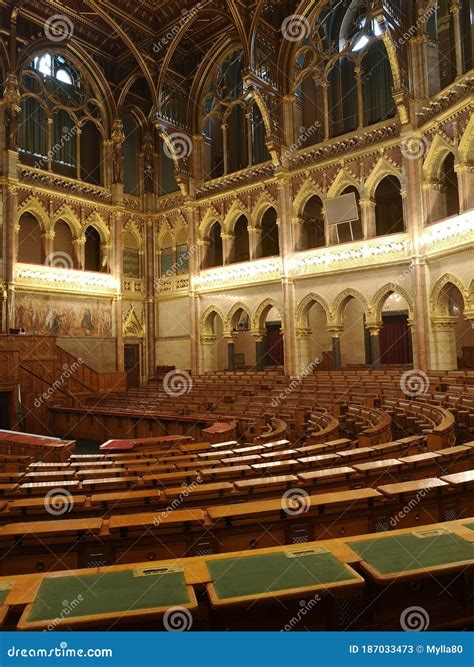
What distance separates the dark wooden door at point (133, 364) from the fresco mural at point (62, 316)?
1.53 metres

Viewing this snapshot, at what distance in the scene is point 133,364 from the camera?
22578mm

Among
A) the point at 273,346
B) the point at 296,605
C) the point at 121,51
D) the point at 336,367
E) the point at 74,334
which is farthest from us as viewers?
the point at 273,346

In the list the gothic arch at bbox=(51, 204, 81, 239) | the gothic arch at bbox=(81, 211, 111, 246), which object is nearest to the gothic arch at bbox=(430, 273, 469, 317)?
the gothic arch at bbox=(81, 211, 111, 246)

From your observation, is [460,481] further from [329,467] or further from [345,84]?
[345,84]

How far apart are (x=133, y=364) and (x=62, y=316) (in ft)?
13.7

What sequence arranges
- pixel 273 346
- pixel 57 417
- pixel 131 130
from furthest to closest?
pixel 273 346, pixel 131 130, pixel 57 417

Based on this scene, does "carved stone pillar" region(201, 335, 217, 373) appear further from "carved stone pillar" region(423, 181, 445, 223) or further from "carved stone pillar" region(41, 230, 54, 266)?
"carved stone pillar" region(423, 181, 445, 223)

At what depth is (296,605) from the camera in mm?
Answer: 2506

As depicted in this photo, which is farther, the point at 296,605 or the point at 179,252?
the point at 179,252

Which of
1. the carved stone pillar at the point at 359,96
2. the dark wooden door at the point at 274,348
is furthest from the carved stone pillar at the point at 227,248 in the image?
the carved stone pillar at the point at 359,96

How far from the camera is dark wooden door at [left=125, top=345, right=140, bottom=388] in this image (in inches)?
885

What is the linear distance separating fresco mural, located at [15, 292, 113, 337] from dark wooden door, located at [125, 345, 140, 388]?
5.02 ft

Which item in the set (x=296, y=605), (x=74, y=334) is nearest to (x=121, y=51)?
(x=74, y=334)

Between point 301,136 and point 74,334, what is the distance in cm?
1194
